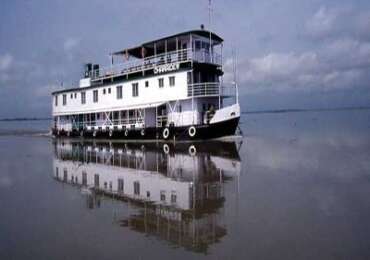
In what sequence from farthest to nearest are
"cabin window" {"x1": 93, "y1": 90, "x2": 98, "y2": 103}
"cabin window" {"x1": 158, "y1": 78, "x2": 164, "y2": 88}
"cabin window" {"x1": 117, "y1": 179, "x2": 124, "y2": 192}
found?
1. "cabin window" {"x1": 93, "y1": 90, "x2": 98, "y2": 103}
2. "cabin window" {"x1": 158, "y1": 78, "x2": 164, "y2": 88}
3. "cabin window" {"x1": 117, "y1": 179, "x2": 124, "y2": 192}

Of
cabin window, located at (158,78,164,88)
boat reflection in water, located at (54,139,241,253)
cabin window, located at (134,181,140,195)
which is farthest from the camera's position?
cabin window, located at (158,78,164,88)

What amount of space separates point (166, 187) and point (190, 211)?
3455mm

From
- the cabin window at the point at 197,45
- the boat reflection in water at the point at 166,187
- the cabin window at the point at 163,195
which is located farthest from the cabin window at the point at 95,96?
the cabin window at the point at 163,195

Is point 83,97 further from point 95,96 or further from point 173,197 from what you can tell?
point 173,197

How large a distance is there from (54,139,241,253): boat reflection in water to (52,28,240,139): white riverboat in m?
6.83

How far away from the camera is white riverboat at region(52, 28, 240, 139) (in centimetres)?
3025

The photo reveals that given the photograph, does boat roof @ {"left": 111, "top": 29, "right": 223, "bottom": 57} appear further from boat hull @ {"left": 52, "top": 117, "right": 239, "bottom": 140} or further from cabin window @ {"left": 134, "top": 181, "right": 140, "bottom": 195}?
cabin window @ {"left": 134, "top": 181, "right": 140, "bottom": 195}

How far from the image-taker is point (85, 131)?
40.2m

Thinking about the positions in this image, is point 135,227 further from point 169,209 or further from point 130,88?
point 130,88

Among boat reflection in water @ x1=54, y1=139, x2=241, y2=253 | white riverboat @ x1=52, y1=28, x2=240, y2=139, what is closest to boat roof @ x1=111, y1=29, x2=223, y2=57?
white riverboat @ x1=52, y1=28, x2=240, y2=139

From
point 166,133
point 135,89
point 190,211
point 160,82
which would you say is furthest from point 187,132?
point 190,211

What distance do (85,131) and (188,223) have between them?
33.3 metres

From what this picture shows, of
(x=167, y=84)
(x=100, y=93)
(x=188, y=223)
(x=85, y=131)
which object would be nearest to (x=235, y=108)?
(x=167, y=84)

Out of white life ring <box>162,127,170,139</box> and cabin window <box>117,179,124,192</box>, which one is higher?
white life ring <box>162,127,170,139</box>
